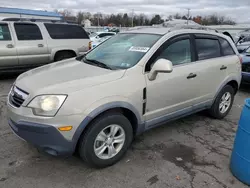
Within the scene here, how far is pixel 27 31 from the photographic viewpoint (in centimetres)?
730

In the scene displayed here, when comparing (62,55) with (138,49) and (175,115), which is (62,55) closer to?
(138,49)

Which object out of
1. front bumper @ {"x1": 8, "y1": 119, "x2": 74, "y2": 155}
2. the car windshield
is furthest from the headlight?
the car windshield

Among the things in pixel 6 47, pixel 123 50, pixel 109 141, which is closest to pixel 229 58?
pixel 123 50

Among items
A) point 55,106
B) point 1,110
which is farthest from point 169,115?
point 1,110

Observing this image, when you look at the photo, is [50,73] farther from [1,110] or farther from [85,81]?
[1,110]

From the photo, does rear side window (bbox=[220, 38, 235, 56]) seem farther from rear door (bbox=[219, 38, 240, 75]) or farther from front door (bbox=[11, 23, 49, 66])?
front door (bbox=[11, 23, 49, 66])

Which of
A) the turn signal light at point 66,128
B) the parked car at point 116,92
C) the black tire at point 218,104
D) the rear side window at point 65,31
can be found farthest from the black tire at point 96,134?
the rear side window at point 65,31

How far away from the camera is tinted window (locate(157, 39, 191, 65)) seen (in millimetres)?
3376

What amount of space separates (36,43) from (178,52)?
5401mm

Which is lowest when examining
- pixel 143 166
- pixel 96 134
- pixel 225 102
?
pixel 143 166

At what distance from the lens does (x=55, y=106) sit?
2418 mm

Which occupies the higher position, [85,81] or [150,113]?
[85,81]

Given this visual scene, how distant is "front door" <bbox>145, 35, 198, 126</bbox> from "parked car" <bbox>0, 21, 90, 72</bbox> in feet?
17.3

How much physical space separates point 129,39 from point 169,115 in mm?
1362
